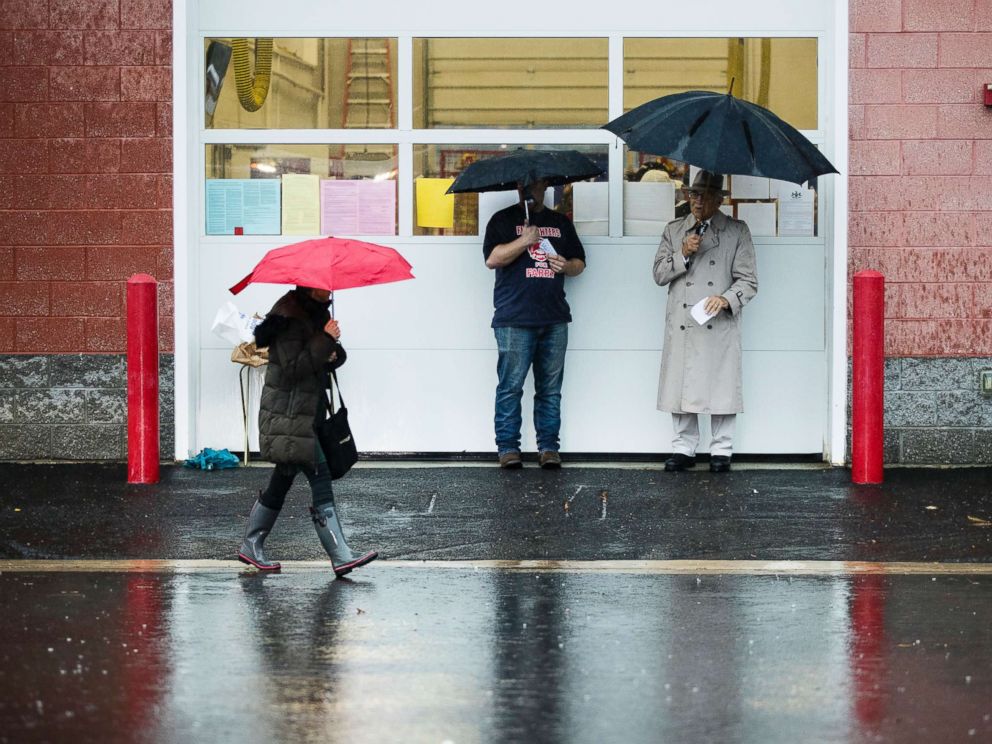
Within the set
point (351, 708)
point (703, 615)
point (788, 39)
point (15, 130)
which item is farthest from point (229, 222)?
point (351, 708)

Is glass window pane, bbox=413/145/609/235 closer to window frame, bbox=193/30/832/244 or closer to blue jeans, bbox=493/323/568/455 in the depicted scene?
window frame, bbox=193/30/832/244

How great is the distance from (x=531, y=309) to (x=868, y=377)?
2199 mm

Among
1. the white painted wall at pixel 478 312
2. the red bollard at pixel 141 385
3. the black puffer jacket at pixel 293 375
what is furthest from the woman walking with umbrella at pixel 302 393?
the white painted wall at pixel 478 312

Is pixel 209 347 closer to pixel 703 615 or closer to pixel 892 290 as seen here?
pixel 892 290

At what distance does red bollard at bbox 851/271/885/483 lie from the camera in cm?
1047

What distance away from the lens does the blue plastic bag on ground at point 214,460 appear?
36.9 feet

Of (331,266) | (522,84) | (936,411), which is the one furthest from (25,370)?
(936,411)

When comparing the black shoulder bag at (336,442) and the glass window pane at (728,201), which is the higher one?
the glass window pane at (728,201)

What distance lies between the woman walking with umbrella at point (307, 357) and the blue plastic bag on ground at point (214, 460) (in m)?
3.71

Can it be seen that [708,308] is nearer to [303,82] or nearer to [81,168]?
[303,82]

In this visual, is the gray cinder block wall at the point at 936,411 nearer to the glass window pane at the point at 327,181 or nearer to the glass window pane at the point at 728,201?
the glass window pane at the point at 728,201

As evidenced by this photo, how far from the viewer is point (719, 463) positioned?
11.0 m

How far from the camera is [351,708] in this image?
17.5 ft

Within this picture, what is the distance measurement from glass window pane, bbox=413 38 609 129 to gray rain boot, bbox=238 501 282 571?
4.56 metres
